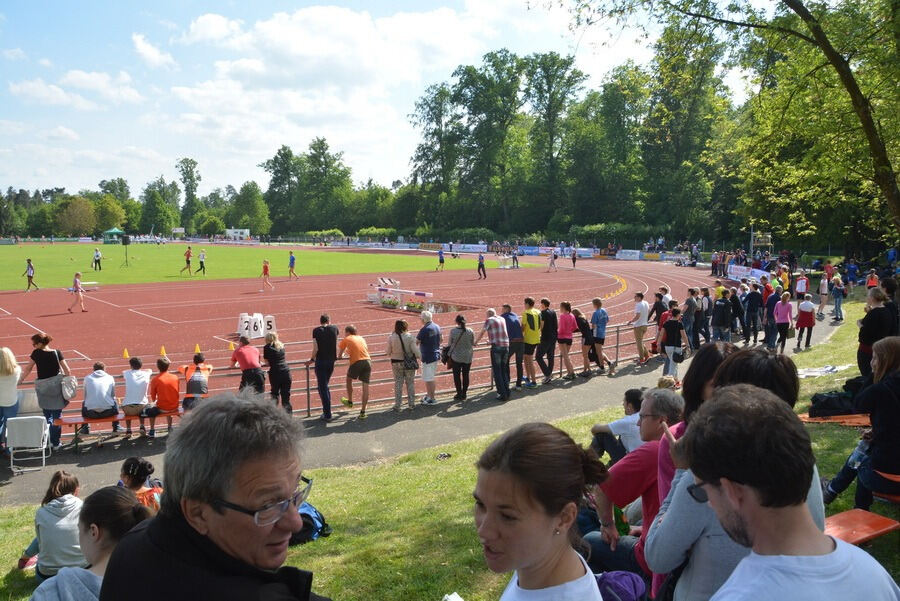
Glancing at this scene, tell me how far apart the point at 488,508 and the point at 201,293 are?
111ft

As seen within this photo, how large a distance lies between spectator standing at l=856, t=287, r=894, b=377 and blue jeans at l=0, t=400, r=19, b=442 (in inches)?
529

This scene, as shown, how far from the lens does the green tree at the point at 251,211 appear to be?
136m

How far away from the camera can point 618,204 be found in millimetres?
82938

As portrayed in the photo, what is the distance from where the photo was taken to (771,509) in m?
1.92

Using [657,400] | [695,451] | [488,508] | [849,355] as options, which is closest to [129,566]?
[488,508]

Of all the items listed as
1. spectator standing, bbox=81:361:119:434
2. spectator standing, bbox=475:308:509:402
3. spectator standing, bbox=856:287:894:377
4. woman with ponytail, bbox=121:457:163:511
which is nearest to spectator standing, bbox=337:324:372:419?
spectator standing, bbox=475:308:509:402

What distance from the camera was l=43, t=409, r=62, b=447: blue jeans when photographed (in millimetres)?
10625

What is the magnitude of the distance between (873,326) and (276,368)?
32.6 ft

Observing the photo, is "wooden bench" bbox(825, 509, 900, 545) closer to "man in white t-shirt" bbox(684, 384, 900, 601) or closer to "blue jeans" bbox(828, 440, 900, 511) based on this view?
"blue jeans" bbox(828, 440, 900, 511)

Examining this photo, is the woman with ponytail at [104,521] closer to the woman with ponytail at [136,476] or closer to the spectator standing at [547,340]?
the woman with ponytail at [136,476]

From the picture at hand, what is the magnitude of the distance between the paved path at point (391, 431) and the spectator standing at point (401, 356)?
362 millimetres

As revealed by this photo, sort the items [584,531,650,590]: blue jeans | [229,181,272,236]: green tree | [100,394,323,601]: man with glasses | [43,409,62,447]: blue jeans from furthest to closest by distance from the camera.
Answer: [229,181,272,236]: green tree < [43,409,62,447]: blue jeans < [584,531,650,590]: blue jeans < [100,394,323,601]: man with glasses

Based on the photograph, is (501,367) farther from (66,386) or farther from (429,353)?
(66,386)

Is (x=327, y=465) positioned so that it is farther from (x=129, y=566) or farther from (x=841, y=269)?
(x=841, y=269)
